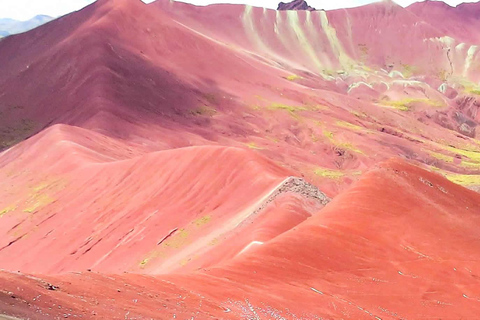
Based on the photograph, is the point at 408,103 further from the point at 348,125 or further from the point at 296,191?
the point at 296,191

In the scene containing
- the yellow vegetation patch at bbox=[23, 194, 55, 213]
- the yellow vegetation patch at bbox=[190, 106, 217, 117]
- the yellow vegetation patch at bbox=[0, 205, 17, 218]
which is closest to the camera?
the yellow vegetation patch at bbox=[23, 194, 55, 213]

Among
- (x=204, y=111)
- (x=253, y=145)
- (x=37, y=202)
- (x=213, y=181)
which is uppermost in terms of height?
(x=213, y=181)

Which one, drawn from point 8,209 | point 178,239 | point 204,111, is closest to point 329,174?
point 204,111

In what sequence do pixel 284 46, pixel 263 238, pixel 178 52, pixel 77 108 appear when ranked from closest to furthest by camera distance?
pixel 263 238 → pixel 77 108 → pixel 178 52 → pixel 284 46

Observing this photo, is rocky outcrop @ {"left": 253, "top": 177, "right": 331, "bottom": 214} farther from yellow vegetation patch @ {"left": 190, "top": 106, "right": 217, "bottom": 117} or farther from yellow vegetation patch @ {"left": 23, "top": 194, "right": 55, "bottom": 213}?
yellow vegetation patch @ {"left": 190, "top": 106, "right": 217, "bottom": 117}

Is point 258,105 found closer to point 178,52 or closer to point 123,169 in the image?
point 178,52

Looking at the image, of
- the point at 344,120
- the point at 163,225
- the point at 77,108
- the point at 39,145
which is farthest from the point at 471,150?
the point at 163,225

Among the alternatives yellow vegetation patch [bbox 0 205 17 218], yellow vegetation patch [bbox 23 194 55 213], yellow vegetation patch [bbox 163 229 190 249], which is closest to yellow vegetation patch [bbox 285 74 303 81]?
yellow vegetation patch [bbox 23 194 55 213]

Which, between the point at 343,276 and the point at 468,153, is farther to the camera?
the point at 468,153
